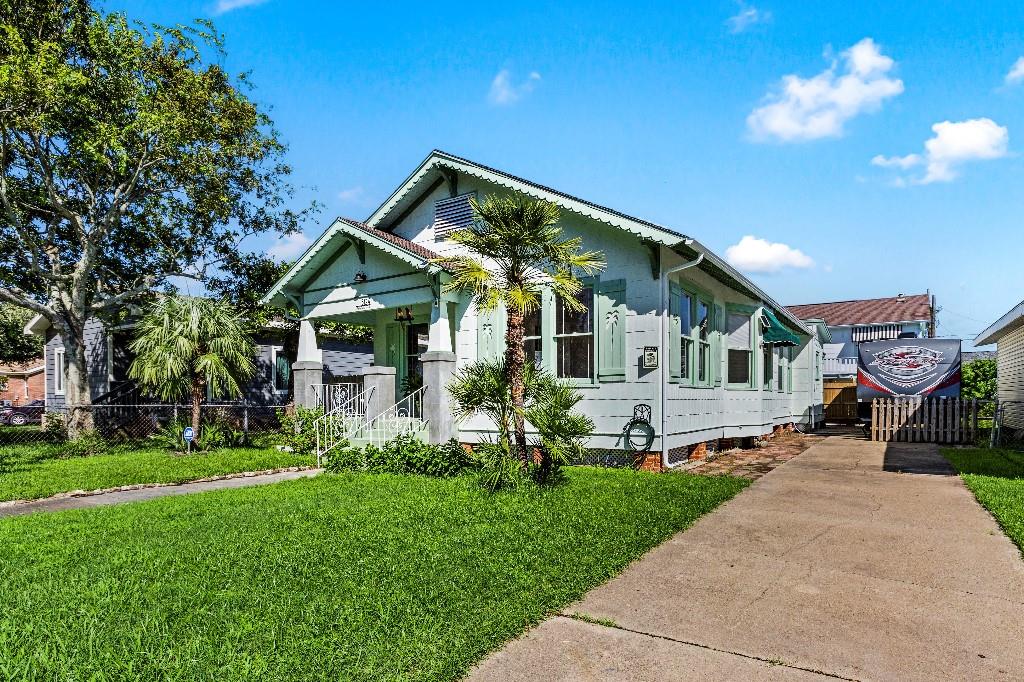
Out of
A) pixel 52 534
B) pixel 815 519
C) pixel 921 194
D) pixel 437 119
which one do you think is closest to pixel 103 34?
pixel 437 119

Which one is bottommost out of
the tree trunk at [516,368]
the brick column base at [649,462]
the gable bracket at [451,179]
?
the brick column base at [649,462]

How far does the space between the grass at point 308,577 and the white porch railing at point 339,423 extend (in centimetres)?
346

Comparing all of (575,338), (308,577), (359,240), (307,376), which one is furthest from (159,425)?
(308,577)

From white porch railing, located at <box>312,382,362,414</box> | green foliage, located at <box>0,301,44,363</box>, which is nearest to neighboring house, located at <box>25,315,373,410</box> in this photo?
white porch railing, located at <box>312,382,362,414</box>

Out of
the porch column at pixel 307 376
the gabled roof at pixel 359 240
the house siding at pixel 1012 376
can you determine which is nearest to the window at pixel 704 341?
the gabled roof at pixel 359 240

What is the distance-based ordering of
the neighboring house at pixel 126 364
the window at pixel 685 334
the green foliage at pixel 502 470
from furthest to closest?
the neighboring house at pixel 126 364
the window at pixel 685 334
the green foliage at pixel 502 470

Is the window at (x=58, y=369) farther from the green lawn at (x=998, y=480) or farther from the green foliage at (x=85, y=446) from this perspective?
the green lawn at (x=998, y=480)

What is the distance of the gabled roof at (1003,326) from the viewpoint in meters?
13.1

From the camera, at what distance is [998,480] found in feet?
27.5

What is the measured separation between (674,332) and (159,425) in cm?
1385

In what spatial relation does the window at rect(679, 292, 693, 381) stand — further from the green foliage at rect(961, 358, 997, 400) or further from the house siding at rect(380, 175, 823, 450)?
the green foliage at rect(961, 358, 997, 400)

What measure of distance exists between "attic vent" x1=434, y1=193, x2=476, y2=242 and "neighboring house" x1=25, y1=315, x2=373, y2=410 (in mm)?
7808

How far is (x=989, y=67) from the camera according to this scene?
1022cm

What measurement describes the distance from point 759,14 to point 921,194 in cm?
808
